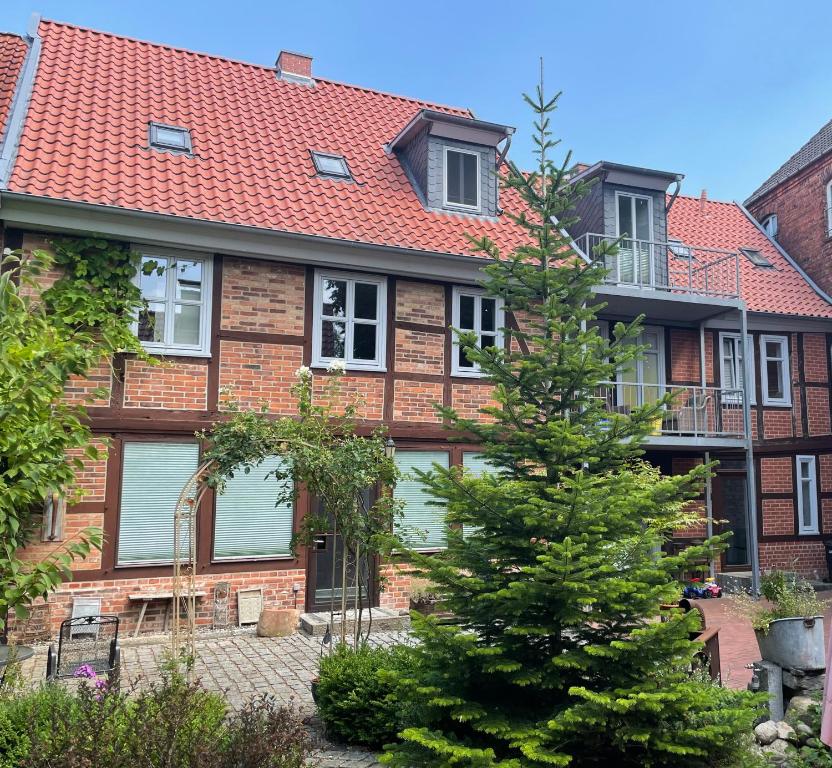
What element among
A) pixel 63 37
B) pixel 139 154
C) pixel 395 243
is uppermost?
pixel 63 37

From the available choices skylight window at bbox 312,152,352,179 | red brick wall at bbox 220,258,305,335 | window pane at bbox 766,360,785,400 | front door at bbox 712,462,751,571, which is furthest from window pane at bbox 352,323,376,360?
window pane at bbox 766,360,785,400

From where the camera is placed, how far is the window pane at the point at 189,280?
10.1 meters

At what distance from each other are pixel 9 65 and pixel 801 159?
17638 mm

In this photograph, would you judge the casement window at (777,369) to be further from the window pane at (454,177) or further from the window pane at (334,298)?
the window pane at (334,298)

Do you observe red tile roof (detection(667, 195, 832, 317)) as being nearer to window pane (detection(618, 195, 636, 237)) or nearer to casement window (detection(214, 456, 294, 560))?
window pane (detection(618, 195, 636, 237))

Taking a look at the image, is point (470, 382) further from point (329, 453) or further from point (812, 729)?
point (812, 729)

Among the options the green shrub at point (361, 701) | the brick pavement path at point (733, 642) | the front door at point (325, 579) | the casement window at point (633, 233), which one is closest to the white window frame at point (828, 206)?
the casement window at point (633, 233)

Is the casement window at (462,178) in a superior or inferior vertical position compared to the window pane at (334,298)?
superior

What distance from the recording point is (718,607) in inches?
463

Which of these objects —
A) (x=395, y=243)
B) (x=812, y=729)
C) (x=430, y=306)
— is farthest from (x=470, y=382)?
(x=812, y=729)

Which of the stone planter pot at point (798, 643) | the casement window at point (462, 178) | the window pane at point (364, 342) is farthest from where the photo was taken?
the casement window at point (462, 178)

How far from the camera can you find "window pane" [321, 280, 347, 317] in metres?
10.9

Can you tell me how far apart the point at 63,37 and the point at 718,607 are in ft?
48.0

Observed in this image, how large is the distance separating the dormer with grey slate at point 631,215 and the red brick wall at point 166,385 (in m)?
7.87
